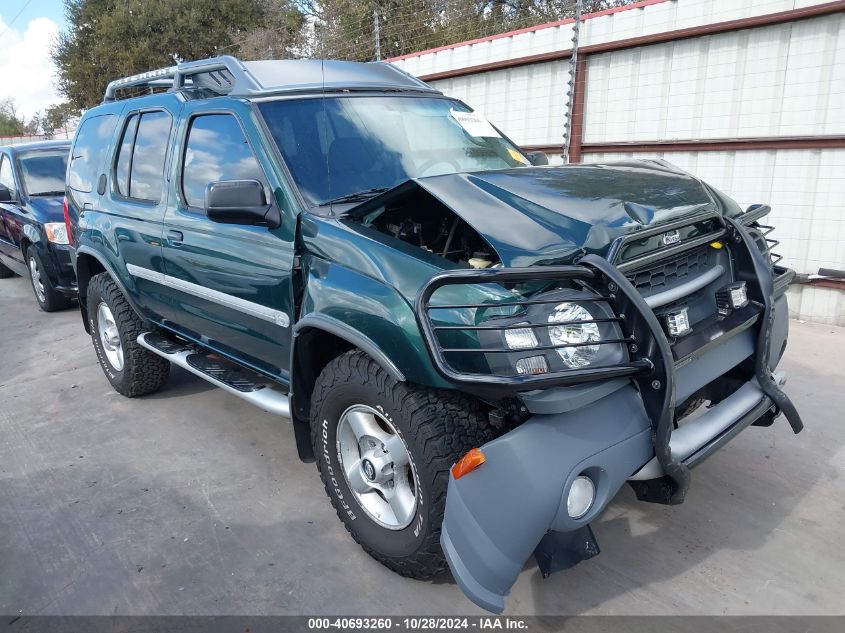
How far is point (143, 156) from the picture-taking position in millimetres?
4465

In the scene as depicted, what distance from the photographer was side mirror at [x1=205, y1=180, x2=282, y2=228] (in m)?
3.04

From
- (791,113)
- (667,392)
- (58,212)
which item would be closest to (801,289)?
(791,113)

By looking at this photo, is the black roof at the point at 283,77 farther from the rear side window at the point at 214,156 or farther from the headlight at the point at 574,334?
the headlight at the point at 574,334

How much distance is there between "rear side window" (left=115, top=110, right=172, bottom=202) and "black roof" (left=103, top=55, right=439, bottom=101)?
295mm

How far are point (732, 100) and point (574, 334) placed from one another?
5.66 metres

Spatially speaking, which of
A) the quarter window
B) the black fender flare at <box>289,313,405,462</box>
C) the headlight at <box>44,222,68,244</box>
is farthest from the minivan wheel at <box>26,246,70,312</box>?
the black fender flare at <box>289,313,405,462</box>

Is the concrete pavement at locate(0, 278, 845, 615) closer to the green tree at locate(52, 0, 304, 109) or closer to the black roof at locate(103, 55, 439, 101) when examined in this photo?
the black roof at locate(103, 55, 439, 101)

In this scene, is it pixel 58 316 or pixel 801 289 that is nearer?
pixel 801 289

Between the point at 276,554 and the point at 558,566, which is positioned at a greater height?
the point at 558,566

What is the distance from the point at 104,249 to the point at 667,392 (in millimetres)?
4126

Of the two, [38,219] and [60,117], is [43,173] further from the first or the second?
[60,117]

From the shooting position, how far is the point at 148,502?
3.69m

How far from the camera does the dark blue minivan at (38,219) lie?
24.9 feet

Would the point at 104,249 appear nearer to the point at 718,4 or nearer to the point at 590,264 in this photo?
the point at 590,264
